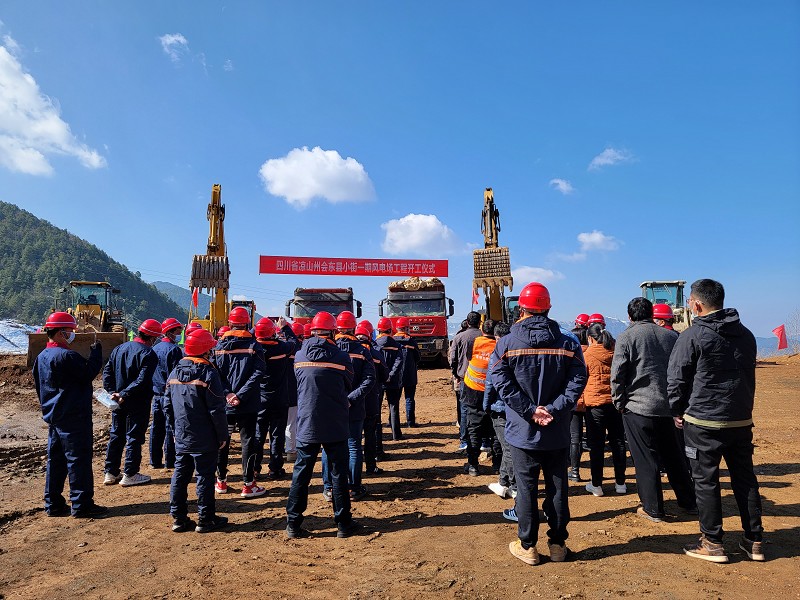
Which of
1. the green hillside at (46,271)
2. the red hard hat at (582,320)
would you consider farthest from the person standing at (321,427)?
the green hillside at (46,271)

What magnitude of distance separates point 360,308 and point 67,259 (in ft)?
255

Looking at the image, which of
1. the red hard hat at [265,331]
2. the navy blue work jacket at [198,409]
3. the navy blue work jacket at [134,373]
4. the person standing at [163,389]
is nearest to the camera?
the navy blue work jacket at [198,409]

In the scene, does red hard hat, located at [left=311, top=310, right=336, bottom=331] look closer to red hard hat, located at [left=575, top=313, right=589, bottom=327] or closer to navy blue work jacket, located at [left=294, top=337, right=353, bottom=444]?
navy blue work jacket, located at [left=294, top=337, right=353, bottom=444]

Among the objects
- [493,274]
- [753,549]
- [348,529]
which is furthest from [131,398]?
[493,274]

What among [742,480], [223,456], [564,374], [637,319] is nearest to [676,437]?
→ [742,480]

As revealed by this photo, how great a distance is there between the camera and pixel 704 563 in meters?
3.30

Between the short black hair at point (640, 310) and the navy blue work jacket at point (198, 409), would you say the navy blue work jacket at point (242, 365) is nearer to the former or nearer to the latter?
the navy blue work jacket at point (198, 409)

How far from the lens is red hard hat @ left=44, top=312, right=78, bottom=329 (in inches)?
180

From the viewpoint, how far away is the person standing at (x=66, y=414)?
4.54 meters

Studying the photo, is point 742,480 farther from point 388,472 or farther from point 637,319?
point 388,472

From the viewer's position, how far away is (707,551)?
3336 mm

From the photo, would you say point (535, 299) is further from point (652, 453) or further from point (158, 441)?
point (158, 441)

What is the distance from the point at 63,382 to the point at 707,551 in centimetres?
588

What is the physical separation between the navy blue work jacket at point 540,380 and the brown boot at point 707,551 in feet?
4.08
